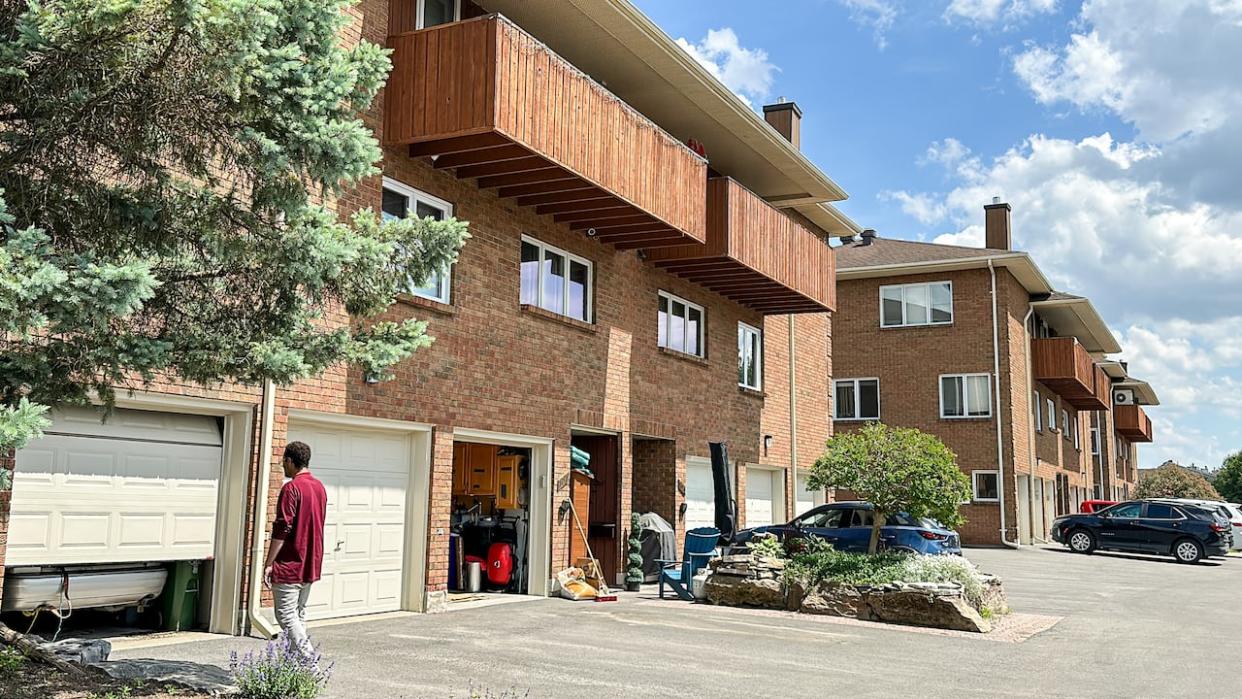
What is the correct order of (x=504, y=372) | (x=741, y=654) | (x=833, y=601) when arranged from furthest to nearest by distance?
(x=833, y=601), (x=504, y=372), (x=741, y=654)

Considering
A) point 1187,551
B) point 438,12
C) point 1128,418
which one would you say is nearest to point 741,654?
point 438,12

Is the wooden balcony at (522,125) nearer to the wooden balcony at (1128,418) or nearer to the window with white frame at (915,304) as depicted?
the window with white frame at (915,304)

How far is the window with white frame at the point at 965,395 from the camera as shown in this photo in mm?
33219

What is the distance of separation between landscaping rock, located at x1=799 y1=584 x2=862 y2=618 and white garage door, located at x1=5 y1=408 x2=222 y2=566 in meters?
7.95

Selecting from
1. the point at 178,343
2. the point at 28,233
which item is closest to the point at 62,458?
the point at 178,343

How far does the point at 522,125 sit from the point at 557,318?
3.72 m

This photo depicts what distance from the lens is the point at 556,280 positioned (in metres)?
15.9

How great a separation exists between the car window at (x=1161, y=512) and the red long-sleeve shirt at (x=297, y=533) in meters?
26.4

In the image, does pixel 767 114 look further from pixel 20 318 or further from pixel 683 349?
pixel 20 318

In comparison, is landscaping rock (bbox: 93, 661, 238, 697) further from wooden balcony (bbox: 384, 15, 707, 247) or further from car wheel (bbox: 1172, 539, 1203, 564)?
car wheel (bbox: 1172, 539, 1203, 564)

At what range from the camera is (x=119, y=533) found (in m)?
9.76

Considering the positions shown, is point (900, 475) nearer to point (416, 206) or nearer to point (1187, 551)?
point (416, 206)

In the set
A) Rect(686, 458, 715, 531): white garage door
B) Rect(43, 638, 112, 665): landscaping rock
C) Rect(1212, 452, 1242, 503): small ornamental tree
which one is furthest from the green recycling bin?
Rect(1212, 452, 1242, 503): small ornamental tree

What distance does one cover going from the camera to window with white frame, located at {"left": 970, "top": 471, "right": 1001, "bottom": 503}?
32.7 metres
